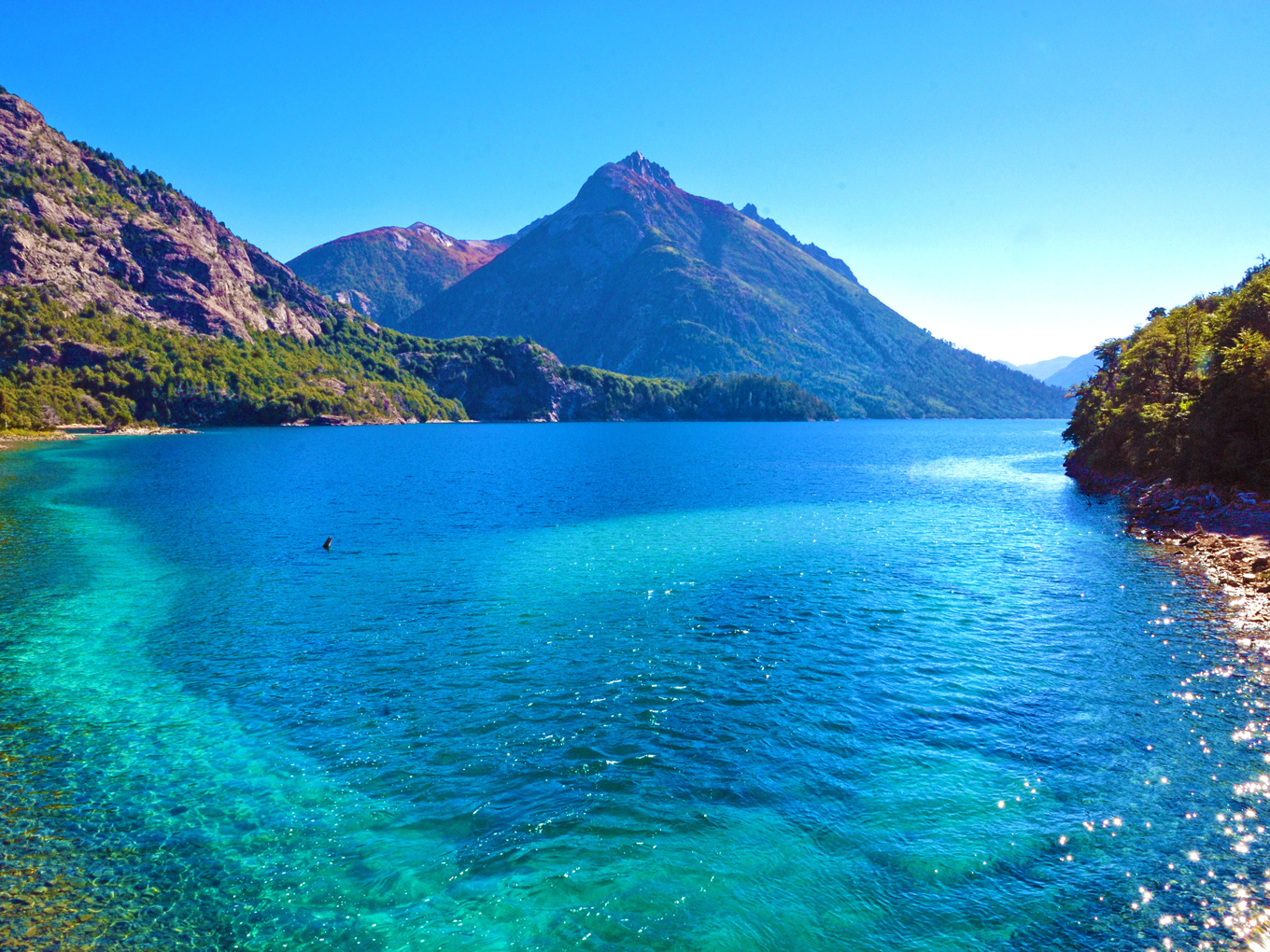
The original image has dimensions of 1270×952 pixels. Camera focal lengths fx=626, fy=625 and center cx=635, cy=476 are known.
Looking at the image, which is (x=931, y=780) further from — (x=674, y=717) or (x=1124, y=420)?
(x=1124, y=420)

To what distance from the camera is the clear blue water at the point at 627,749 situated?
14578mm

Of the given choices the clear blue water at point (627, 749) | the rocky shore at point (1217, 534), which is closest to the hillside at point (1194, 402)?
the rocky shore at point (1217, 534)

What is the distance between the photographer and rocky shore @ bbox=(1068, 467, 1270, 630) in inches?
1475

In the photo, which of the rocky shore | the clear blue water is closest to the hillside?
the rocky shore

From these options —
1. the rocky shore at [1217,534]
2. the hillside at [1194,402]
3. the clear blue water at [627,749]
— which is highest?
the hillside at [1194,402]

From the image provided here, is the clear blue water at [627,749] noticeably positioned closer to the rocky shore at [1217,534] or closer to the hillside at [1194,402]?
the rocky shore at [1217,534]

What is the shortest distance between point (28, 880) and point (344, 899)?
7.76 m

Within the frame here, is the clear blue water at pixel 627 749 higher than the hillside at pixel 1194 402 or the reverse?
the reverse

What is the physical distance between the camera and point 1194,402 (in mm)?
62188

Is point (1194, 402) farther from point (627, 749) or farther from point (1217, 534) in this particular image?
point (627, 749)

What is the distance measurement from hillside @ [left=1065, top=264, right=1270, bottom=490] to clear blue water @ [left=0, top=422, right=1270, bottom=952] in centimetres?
1626

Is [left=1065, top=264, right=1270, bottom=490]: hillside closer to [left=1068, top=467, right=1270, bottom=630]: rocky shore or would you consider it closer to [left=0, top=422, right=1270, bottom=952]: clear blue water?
[left=1068, top=467, right=1270, bottom=630]: rocky shore

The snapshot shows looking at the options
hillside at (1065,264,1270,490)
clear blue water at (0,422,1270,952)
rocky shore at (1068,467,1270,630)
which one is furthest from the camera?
hillside at (1065,264,1270,490)

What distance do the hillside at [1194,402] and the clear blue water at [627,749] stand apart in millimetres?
16260
